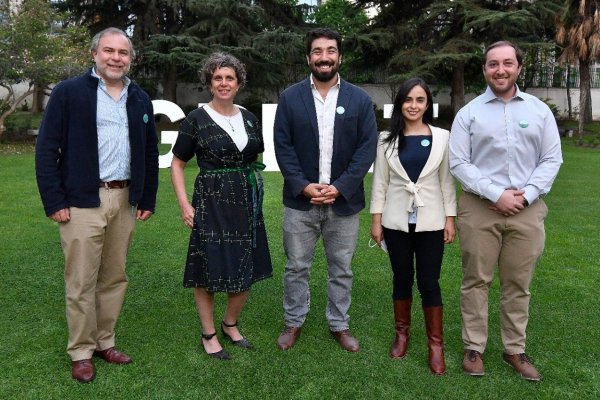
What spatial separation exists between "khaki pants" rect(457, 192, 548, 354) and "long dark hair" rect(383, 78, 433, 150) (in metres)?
0.51

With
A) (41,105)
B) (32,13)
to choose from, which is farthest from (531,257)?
(41,105)

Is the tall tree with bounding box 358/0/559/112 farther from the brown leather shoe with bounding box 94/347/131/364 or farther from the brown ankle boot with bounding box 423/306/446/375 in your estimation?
the brown leather shoe with bounding box 94/347/131/364

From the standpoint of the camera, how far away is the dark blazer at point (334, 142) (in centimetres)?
344

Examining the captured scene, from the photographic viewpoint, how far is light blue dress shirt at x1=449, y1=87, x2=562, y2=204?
3.15m

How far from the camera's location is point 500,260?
3.33 metres

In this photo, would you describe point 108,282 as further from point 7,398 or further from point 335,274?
point 335,274

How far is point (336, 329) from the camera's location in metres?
3.80

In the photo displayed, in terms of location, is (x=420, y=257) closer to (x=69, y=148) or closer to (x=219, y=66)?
(x=219, y=66)

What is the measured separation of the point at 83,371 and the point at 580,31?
19716 millimetres

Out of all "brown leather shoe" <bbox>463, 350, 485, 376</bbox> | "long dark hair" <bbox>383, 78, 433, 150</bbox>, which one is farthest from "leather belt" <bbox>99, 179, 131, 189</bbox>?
"brown leather shoe" <bbox>463, 350, 485, 376</bbox>

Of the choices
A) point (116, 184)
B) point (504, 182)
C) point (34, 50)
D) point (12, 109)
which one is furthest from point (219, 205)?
point (12, 109)

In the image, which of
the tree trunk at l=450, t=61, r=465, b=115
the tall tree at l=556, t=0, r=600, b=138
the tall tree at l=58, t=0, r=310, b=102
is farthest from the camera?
the tree trunk at l=450, t=61, r=465, b=115

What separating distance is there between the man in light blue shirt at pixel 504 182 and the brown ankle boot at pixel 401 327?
1.25 ft

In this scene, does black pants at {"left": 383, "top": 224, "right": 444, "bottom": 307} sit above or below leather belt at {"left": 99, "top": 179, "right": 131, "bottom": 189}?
below
